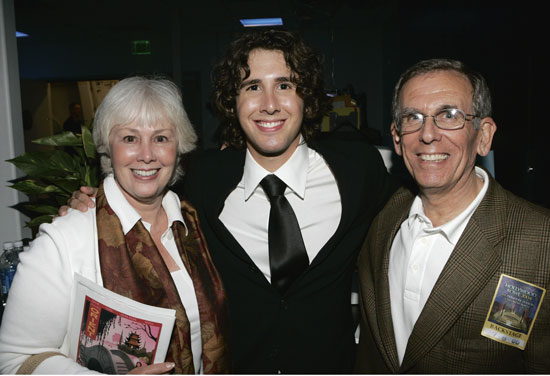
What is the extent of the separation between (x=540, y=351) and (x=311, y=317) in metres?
0.80

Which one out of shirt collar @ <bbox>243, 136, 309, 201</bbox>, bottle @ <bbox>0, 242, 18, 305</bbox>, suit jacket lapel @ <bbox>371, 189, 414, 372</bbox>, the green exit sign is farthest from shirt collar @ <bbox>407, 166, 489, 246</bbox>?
the green exit sign

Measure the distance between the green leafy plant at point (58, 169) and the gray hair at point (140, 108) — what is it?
445mm

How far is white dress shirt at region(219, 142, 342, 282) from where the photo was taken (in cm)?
165

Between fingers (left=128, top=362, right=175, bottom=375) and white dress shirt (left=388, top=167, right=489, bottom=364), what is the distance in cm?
87

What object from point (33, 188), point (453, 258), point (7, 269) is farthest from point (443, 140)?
point (7, 269)

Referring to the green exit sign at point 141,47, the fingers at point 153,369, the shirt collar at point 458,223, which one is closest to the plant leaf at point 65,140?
the fingers at point 153,369

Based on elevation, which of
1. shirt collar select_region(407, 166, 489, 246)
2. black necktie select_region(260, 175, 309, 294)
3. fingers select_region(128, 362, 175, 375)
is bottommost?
fingers select_region(128, 362, 175, 375)

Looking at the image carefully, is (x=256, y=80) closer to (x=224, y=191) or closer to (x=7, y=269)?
(x=224, y=191)

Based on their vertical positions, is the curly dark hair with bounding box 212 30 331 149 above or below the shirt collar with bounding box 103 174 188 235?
above

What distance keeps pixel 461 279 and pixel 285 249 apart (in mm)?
668

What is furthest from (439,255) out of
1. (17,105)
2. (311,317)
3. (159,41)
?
(159,41)

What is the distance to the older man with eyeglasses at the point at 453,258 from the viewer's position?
4.07 ft

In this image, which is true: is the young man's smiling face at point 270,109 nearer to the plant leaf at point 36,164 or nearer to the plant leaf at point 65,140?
the plant leaf at point 65,140

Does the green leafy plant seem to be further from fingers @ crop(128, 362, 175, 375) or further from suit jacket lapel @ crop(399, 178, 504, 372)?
suit jacket lapel @ crop(399, 178, 504, 372)
